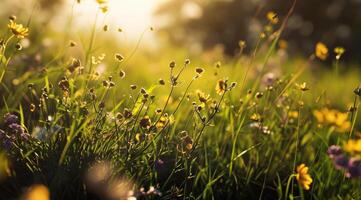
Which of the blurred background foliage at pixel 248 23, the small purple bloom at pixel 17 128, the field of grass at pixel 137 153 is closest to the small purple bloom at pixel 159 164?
the field of grass at pixel 137 153

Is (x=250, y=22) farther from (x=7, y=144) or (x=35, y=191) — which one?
(x=35, y=191)

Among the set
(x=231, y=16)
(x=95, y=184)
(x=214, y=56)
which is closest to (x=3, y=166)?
(x=95, y=184)

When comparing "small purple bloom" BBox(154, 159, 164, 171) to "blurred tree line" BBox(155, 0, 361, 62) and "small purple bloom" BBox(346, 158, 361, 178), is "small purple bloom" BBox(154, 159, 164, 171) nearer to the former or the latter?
"small purple bloom" BBox(346, 158, 361, 178)

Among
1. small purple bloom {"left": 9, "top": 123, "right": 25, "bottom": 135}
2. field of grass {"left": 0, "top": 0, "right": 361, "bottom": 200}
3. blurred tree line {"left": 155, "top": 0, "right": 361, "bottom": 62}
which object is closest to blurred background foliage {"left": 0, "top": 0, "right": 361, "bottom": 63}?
blurred tree line {"left": 155, "top": 0, "right": 361, "bottom": 62}

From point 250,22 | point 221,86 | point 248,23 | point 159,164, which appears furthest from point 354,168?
point 248,23

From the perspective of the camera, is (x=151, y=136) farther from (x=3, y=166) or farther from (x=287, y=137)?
(x=287, y=137)

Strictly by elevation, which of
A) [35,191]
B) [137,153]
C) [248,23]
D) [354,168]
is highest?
[248,23]

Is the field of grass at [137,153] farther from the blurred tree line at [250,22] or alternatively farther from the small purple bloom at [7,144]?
the blurred tree line at [250,22]

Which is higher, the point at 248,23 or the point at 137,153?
the point at 248,23
